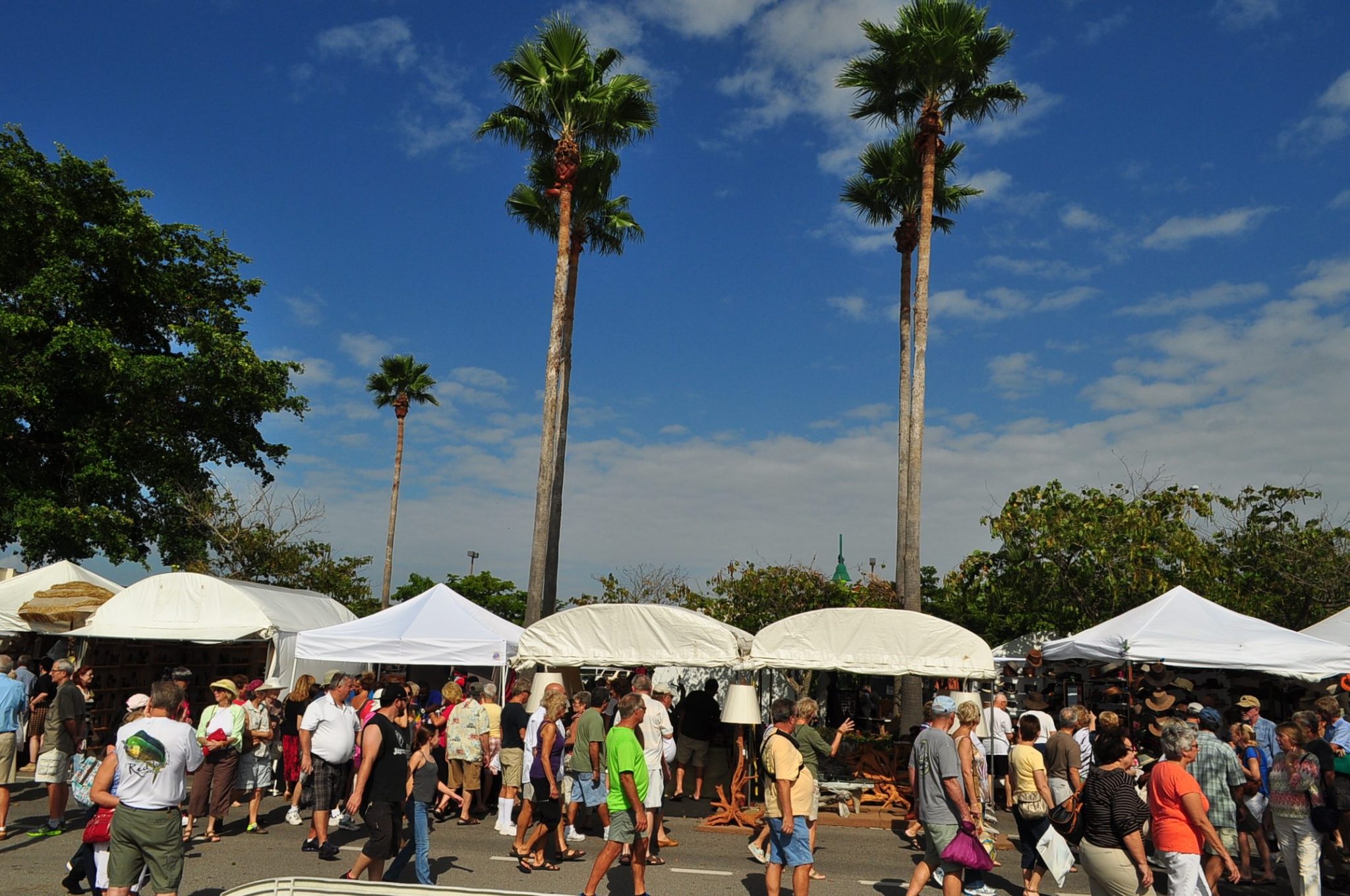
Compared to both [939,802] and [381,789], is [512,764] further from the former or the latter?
[939,802]

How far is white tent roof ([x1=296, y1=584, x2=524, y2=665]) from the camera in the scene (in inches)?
536

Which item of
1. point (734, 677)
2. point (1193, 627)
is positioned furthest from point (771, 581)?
point (1193, 627)

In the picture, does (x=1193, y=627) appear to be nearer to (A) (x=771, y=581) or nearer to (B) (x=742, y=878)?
(B) (x=742, y=878)

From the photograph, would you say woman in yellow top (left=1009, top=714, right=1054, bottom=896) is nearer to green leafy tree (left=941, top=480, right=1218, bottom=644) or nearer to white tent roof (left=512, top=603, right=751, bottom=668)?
white tent roof (left=512, top=603, right=751, bottom=668)

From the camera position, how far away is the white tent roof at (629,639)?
41.4ft

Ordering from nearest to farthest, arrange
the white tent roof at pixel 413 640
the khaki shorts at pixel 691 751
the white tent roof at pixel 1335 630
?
the khaki shorts at pixel 691 751 → the white tent roof at pixel 413 640 → the white tent roof at pixel 1335 630

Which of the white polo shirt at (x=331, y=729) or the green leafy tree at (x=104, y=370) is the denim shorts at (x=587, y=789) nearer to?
the white polo shirt at (x=331, y=729)

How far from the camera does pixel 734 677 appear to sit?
52.2 ft

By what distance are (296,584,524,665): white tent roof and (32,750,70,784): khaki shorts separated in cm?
421

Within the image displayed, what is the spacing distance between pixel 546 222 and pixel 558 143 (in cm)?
355

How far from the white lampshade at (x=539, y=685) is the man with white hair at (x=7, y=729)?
19.2ft

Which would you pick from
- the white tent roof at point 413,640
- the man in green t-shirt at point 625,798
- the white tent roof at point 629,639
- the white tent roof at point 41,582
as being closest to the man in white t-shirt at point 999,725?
the white tent roof at point 629,639

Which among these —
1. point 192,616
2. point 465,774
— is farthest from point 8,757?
point 192,616

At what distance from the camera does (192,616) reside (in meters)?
15.8
